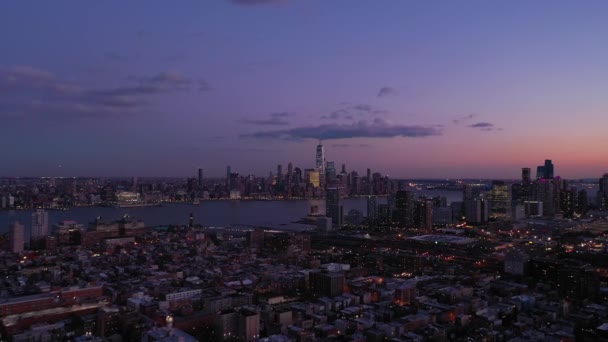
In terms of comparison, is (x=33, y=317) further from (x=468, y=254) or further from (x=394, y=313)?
(x=468, y=254)

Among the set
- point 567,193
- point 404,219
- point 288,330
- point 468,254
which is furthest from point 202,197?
point 288,330

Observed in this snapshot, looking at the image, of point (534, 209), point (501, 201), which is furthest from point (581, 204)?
point (501, 201)

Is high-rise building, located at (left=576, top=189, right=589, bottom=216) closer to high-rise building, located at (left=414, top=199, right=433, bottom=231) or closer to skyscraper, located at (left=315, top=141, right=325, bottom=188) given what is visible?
high-rise building, located at (left=414, top=199, right=433, bottom=231)

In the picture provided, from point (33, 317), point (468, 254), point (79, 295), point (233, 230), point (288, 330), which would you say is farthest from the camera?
point (233, 230)

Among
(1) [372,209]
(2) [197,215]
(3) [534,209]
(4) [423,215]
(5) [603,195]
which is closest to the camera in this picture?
(4) [423,215]

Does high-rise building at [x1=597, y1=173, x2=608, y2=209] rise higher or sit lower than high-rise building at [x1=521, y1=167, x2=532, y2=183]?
lower

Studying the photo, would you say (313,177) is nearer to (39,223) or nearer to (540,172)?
(540,172)

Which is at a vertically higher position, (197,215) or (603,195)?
(603,195)

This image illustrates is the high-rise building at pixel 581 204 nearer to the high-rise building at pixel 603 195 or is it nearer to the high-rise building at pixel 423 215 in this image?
the high-rise building at pixel 603 195

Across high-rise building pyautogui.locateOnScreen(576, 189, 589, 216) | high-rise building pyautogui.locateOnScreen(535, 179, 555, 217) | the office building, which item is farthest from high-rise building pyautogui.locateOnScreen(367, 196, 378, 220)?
high-rise building pyautogui.locateOnScreen(576, 189, 589, 216)

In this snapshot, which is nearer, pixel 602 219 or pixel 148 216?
pixel 602 219

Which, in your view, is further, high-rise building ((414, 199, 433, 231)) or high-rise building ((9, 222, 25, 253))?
high-rise building ((414, 199, 433, 231))
